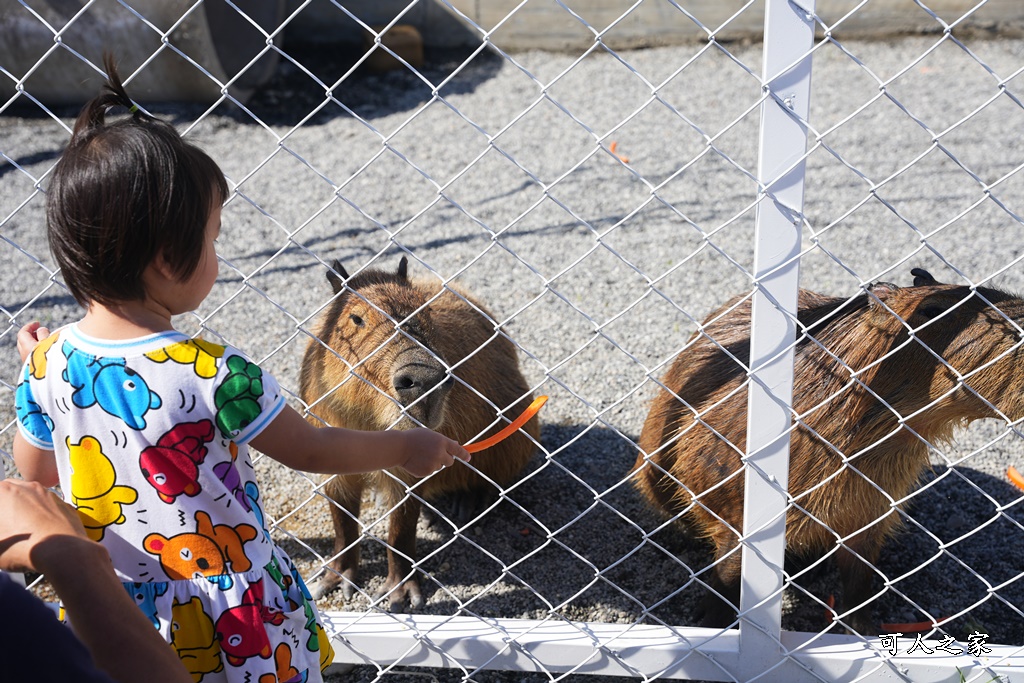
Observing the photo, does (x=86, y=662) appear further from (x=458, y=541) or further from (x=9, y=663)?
(x=458, y=541)

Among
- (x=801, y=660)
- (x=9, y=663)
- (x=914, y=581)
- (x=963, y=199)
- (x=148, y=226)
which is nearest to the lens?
(x=9, y=663)

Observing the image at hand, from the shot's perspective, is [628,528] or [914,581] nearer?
[914,581]

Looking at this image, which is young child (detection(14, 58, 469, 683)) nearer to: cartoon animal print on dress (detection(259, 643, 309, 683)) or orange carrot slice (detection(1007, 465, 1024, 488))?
cartoon animal print on dress (detection(259, 643, 309, 683))

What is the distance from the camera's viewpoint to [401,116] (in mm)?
6844

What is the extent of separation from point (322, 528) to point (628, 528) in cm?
112

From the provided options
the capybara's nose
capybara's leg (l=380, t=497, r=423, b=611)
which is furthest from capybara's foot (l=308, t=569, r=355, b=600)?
the capybara's nose

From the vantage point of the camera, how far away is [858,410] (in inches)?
94.2

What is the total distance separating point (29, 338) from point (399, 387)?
3.26ft

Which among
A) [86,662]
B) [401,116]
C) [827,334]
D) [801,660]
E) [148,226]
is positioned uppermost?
[148,226]

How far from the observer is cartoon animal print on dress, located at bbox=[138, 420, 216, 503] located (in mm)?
1343

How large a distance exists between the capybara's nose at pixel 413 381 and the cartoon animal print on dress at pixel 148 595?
1022 millimetres

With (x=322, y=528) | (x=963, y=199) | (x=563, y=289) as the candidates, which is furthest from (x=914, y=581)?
(x=963, y=199)

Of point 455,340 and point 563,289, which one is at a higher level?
point 455,340

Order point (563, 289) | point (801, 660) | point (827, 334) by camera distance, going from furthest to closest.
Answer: point (563, 289)
point (827, 334)
point (801, 660)
